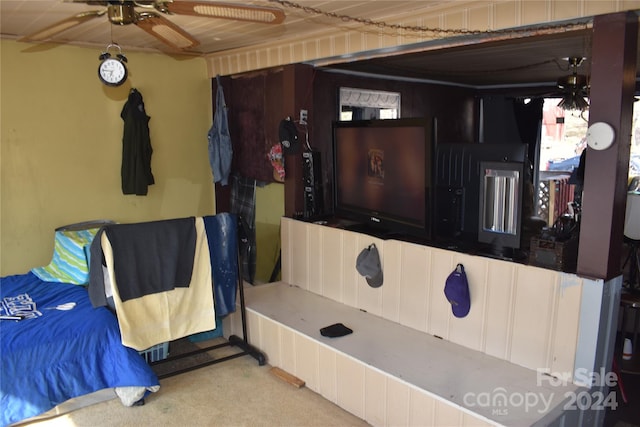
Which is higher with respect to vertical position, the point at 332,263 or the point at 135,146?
the point at 135,146

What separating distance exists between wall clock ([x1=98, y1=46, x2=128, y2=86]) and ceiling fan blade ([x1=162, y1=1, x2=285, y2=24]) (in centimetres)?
163

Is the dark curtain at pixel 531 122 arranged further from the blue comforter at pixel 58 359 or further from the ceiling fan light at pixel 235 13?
the blue comforter at pixel 58 359

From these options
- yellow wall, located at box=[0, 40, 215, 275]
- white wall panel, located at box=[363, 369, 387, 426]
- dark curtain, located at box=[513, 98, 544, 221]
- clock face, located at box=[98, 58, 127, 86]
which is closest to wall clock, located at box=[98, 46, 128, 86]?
clock face, located at box=[98, 58, 127, 86]

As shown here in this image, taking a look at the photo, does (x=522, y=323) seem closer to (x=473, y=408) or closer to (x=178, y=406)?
(x=473, y=408)

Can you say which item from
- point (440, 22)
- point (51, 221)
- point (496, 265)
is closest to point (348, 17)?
point (440, 22)

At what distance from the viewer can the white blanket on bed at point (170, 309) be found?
9.60ft

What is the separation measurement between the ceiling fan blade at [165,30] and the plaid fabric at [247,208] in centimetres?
194

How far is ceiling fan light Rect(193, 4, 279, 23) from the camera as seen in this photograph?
205 centimetres

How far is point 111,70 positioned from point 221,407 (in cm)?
234

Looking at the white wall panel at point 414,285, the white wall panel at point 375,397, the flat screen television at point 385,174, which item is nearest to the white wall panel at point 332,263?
the flat screen television at point 385,174

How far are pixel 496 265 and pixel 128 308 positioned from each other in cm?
206

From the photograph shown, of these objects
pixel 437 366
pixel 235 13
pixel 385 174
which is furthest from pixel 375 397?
pixel 235 13

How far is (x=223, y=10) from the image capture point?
2.08 m

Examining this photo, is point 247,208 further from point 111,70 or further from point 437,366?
point 437,366
